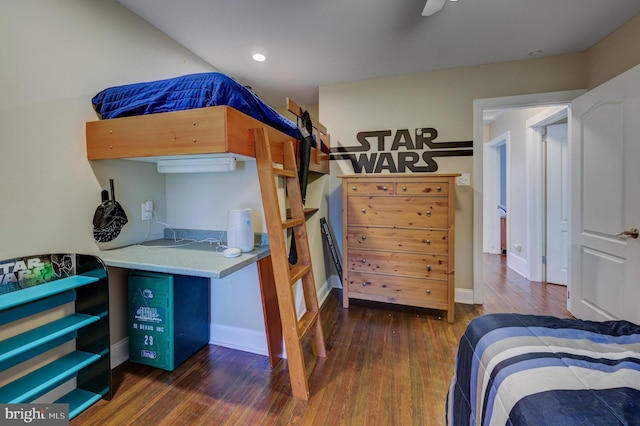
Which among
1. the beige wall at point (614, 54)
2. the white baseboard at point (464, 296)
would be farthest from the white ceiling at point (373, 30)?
the white baseboard at point (464, 296)

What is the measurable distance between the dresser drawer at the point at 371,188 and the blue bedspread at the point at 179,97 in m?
1.18

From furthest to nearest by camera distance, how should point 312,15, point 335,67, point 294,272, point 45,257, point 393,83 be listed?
point 393,83 < point 335,67 < point 312,15 < point 294,272 < point 45,257

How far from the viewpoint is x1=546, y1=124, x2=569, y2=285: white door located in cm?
322

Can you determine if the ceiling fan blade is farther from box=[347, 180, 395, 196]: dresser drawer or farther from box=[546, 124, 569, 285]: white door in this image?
box=[546, 124, 569, 285]: white door

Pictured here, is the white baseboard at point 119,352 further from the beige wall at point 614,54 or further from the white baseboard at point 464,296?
the beige wall at point 614,54

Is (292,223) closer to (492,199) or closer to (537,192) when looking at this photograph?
(537,192)

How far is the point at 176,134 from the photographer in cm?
146

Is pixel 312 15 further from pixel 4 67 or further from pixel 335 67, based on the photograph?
pixel 4 67

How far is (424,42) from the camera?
232 centimetres

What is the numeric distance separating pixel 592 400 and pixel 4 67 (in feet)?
8.99

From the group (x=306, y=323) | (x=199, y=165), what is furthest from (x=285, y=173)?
(x=306, y=323)

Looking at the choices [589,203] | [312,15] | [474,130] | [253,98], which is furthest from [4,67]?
[589,203]

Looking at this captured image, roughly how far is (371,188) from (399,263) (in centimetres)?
79

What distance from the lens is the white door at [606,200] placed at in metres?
1.81
